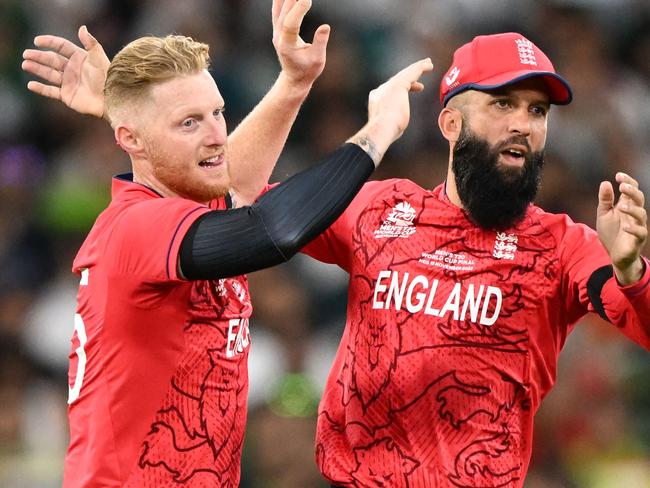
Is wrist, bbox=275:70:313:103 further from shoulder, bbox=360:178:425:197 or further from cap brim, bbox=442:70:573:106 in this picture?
cap brim, bbox=442:70:573:106

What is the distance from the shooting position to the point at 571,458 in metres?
6.99

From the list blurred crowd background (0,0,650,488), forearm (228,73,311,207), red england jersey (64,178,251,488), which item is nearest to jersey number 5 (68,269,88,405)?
red england jersey (64,178,251,488)

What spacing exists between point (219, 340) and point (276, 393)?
2994 millimetres

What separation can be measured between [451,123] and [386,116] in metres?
0.80

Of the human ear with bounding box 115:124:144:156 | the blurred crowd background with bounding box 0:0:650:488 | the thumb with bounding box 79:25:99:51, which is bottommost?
the blurred crowd background with bounding box 0:0:650:488

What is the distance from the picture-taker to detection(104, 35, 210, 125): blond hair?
409 centimetres

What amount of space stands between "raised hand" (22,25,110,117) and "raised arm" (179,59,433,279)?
4.47ft

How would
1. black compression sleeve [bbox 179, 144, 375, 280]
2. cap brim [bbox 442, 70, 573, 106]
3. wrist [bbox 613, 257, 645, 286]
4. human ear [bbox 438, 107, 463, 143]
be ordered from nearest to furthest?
black compression sleeve [bbox 179, 144, 375, 280] → wrist [bbox 613, 257, 645, 286] → cap brim [bbox 442, 70, 573, 106] → human ear [bbox 438, 107, 463, 143]

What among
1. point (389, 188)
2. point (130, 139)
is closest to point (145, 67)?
point (130, 139)

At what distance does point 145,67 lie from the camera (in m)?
4.09

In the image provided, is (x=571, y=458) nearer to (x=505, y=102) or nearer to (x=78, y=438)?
(x=505, y=102)

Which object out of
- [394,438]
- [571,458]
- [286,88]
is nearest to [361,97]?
[571,458]

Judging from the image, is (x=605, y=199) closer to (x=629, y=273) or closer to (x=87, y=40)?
(x=629, y=273)

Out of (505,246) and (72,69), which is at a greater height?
(72,69)
